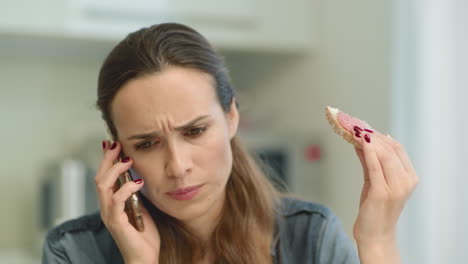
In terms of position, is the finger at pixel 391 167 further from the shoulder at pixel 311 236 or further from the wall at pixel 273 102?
the wall at pixel 273 102

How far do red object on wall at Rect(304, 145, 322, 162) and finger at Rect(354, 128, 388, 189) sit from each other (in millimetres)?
→ 1074

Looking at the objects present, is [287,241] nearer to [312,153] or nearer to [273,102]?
[312,153]

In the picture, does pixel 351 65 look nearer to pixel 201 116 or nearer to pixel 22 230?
pixel 201 116

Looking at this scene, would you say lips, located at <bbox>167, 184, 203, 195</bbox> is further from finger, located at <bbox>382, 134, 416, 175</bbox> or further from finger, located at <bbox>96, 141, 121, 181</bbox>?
finger, located at <bbox>382, 134, 416, 175</bbox>

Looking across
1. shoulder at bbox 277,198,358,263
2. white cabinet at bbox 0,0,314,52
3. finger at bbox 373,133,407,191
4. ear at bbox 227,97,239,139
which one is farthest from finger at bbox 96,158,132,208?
white cabinet at bbox 0,0,314,52

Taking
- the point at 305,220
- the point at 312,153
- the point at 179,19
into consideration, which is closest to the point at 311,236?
the point at 305,220

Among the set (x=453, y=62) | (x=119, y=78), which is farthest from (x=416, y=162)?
(x=119, y=78)

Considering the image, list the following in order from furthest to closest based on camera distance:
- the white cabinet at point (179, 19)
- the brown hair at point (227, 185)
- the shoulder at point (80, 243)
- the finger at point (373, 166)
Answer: the white cabinet at point (179, 19)
the shoulder at point (80, 243)
the brown hair at point (227, 185)
the finger at point (373, 166)

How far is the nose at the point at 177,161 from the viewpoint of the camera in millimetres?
983

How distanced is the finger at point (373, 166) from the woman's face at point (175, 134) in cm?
28

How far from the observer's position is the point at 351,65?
73.2 inches

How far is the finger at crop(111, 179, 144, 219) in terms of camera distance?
3.44ft

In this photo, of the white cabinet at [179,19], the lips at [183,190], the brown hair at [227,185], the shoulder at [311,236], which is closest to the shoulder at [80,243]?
the brown hair at [227,185]

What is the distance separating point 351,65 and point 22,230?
1439 millimetres
